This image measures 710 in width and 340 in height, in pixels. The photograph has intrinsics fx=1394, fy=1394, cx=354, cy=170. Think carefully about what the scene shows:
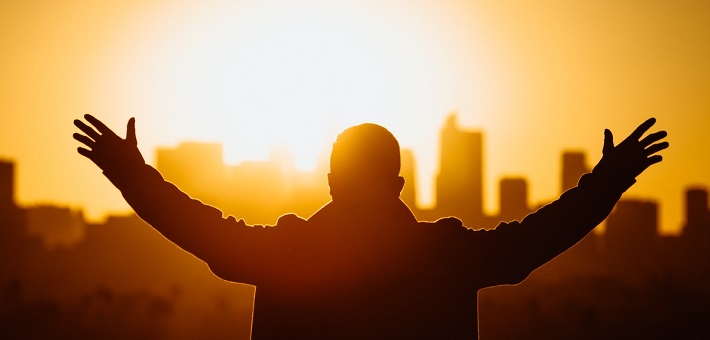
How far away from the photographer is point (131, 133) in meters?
7.98

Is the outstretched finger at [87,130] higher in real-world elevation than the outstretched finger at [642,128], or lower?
lower

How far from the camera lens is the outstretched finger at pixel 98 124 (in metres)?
7.83

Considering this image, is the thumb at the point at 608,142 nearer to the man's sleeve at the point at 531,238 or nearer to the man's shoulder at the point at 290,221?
the man's sleeve at the point at 531,238

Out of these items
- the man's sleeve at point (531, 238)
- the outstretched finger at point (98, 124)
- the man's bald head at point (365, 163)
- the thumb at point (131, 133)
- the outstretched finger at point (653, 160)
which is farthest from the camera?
the outstretched finger at point (653, 160)

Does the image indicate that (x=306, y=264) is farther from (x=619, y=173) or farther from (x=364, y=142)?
(x=619, y=173)

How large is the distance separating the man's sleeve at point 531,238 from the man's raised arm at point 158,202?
1.33 m

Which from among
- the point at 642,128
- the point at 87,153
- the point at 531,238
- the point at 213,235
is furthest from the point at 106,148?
the point at 642,128

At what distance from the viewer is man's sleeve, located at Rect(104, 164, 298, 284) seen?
759cm

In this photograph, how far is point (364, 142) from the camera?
7516mm

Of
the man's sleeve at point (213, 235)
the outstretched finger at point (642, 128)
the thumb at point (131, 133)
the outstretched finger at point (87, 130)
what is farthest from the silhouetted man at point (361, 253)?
the outstretched finger at point (642, 128)

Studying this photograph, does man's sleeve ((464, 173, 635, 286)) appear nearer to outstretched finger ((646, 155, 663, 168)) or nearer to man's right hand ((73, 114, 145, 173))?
outstretched finger ((646, 155, 663, 168))

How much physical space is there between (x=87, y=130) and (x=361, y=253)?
1.72 m

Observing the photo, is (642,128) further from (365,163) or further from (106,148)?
(106,148)

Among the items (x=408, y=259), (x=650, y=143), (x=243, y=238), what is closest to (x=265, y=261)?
(x=243, y=238)
